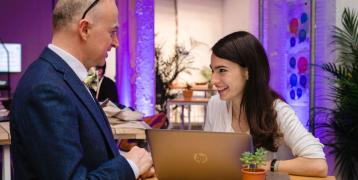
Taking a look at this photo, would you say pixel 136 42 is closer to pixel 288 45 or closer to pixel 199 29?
pixel 288 45

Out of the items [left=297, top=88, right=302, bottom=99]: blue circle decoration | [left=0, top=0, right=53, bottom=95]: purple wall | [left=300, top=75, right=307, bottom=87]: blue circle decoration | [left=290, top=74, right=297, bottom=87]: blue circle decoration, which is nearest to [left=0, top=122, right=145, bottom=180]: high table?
[left=300, top=75, right=307, bottom=87]: blue circle decoration

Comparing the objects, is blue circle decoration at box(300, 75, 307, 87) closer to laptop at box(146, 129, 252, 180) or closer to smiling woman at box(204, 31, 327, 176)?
smiling woman at box(204, 31, 327, 176)

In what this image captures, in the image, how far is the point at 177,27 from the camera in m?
11.2

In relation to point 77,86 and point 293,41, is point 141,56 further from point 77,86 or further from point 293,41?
point 77,86

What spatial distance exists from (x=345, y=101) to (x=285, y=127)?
2.14 meters

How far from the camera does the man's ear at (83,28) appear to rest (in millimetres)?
1274

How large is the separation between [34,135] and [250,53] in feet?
4.45

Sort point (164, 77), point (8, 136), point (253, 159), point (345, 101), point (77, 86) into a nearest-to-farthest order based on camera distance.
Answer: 1. point (77, 86)
2. point (253, 159)
3. point (8, 136)
4. point (345, 101)
5. point (164, 77)

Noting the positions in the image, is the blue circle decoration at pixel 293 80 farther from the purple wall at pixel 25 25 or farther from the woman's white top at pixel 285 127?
the purple wall at pixel 25 25

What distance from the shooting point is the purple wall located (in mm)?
8594

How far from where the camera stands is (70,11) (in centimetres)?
128

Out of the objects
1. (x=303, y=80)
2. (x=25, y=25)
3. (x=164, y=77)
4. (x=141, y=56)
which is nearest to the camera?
(x=303, y=80)

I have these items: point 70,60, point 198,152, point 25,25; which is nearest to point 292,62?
point 198,152

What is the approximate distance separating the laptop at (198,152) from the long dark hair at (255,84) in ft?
2.23
